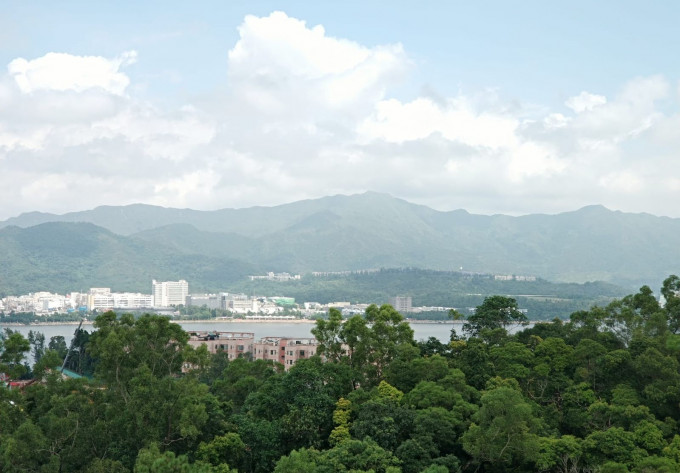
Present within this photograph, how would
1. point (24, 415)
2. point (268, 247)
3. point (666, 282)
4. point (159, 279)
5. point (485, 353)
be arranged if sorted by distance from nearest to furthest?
point (24, 415) → point (485, 353) → point (666, 282) → point (159, 279) → point (268, 247)

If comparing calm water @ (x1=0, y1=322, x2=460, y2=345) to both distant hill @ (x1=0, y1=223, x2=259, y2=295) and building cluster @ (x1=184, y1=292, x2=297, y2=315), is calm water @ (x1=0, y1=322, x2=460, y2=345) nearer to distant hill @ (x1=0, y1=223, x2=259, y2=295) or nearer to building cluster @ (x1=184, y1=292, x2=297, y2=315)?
building cluster @ (x1=184, y1=292, x2=297, y2=315)

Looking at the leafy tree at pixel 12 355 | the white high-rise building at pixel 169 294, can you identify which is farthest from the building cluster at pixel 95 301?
the leafy tree at pixel 12 355

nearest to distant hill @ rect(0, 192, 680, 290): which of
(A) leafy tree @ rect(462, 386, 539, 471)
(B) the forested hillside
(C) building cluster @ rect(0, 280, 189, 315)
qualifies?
(B) the forested hillside

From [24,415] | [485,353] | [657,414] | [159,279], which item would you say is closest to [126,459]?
[24,415]

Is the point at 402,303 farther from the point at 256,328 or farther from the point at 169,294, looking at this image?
the point at 169,294

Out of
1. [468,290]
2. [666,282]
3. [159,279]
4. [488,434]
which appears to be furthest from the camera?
[159,279]

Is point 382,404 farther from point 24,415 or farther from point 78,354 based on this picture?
point 78,354

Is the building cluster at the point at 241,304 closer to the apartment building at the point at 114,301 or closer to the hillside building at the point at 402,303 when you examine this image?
the apartment building at the point at 114,301
